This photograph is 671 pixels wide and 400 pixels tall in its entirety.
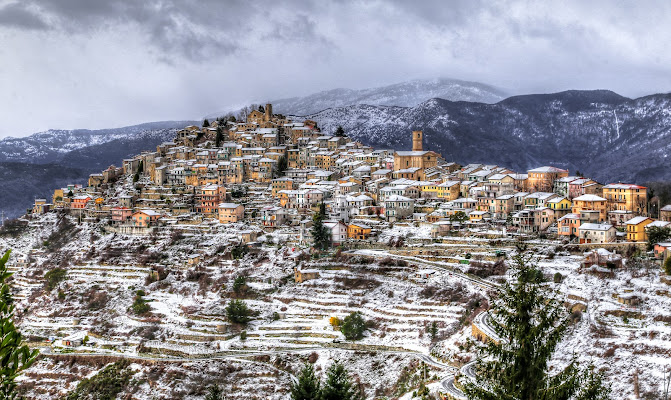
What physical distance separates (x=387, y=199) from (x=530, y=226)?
14.9m

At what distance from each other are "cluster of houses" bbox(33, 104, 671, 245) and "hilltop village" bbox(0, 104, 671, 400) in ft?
0.79

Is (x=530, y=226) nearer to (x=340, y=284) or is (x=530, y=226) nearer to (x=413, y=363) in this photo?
(x=340, y=284)

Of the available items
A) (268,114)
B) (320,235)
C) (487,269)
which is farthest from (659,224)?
(268,114)

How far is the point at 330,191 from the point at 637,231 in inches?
1322

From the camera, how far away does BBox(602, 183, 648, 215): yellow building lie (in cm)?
5572

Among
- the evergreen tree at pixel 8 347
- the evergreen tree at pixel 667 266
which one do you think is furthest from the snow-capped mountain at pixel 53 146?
the evergreen tree at pixel 8 347

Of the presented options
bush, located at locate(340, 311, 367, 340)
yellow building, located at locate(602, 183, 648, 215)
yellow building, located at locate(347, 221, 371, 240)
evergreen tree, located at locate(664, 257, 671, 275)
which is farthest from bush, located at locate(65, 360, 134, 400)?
yellow building, located at locate(602, 183, 648, 215)

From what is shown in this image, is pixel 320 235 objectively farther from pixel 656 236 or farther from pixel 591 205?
pixel 656 236

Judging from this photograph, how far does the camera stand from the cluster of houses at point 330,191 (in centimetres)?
5594

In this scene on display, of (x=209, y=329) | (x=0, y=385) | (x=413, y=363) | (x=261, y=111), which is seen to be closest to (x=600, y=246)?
(x=413, y=363)

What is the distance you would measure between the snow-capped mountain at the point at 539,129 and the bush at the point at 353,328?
5637 cm

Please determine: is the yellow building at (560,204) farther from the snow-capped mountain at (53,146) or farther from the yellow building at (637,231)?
the snow-capped mountain at (53,146)

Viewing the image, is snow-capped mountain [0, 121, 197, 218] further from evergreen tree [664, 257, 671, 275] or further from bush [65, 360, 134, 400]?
evergreen tree [664, 257, 671, 275]

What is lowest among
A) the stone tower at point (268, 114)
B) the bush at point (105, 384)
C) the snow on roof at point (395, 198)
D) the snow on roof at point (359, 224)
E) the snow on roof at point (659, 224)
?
the bush at point (105, 384)
